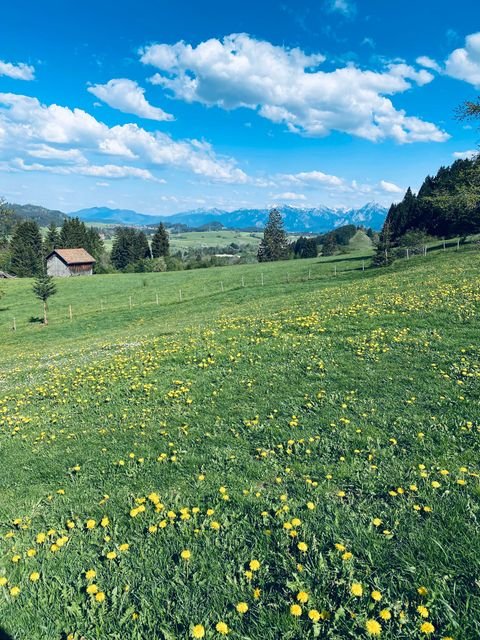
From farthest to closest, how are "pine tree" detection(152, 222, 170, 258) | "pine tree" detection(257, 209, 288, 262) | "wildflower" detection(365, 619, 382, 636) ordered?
1. "pine tree" detection(257, 209, 288, 262)
2. "pine tree" detection(152, 222, 170, 258)
3. "wildflower" detection(365, 619, 382, 636)

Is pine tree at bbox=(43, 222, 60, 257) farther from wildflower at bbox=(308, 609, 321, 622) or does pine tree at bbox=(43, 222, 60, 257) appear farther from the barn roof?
wildflower at bbox=(308, 609, 321, 622)

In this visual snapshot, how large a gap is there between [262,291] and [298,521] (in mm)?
39555

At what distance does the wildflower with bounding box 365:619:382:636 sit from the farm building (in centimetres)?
11011

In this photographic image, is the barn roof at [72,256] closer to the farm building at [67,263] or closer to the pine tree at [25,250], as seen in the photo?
the farm building at [67,263]

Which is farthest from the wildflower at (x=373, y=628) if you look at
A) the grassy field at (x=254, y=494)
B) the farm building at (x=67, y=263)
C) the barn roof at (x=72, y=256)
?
the barn roof at (x=72, y=256)

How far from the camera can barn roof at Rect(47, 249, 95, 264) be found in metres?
102

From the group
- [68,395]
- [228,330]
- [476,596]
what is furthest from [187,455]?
[228,330]

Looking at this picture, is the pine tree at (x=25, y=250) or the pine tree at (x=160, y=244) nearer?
the pine tree at (x=25, y=250)

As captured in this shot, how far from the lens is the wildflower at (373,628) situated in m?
3.72

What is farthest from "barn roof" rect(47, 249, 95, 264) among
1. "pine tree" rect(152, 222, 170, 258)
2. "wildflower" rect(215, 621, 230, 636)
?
"wildflower" rect(215, 621, 230, 636)

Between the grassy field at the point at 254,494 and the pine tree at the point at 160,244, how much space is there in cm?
11801

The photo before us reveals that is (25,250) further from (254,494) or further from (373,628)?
(373,628)

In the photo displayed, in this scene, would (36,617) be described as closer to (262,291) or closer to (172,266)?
(262,291)

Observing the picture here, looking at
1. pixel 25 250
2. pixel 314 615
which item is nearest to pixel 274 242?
pixel 25 250
